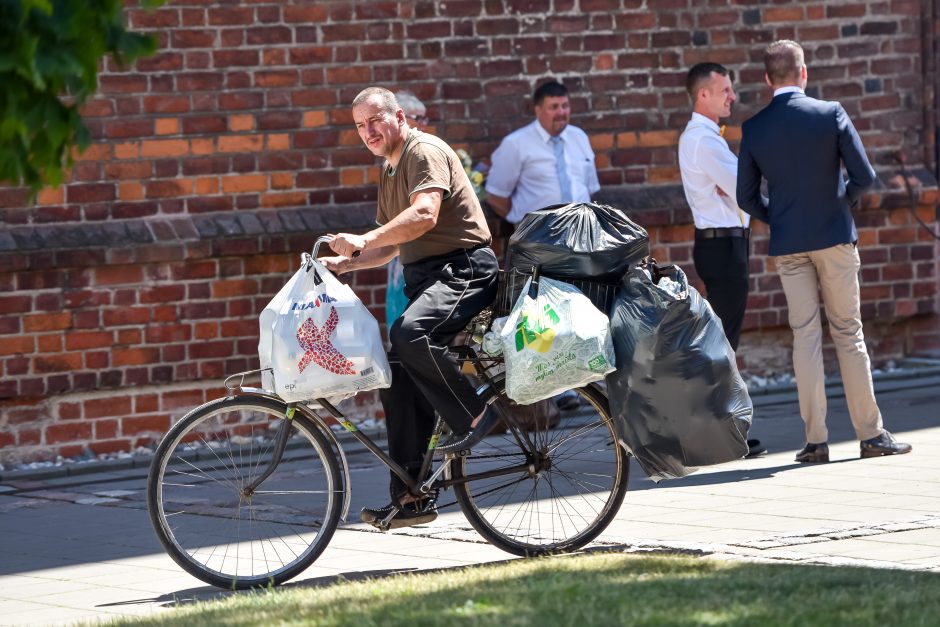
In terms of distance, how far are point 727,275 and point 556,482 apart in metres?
2.89

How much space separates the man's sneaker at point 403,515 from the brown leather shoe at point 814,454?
284 cm

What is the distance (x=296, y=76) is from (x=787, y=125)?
3.26m

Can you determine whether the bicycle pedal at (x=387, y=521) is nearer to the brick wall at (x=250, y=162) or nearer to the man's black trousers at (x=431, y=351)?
the man's black trousers at (x=431, y=351)

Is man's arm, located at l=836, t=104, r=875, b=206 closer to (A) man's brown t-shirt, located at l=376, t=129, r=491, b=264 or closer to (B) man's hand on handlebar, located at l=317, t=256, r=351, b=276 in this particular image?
(A) man's brown t-shirt, located at l=376, t=129, r=491, b=264

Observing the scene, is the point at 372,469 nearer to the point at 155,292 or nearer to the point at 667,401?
the point at 155,292

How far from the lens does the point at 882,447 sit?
29.3ft

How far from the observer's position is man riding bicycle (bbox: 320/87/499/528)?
6.55 meters

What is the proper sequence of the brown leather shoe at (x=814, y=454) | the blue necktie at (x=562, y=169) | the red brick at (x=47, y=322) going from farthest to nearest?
the blue necktie at (x=562, y=169) → the red brick at (x=47, y=322) → the brown leather shoe at (x=814, y=454)

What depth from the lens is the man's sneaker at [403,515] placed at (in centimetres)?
667

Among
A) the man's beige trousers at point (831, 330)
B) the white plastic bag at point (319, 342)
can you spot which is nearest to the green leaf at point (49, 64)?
the white plastic bag at point (319, 342)

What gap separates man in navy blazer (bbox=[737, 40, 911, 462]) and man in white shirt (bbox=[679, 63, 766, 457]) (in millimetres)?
318

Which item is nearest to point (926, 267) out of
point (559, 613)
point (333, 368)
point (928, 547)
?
point (928, 547)

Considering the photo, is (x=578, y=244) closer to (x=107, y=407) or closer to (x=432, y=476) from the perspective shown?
(x=432, y=476)

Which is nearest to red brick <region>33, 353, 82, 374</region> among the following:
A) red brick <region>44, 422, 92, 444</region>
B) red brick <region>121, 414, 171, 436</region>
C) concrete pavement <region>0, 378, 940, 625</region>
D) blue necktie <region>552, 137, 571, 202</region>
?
red brick <region>44, 422, 92, 444</region>
